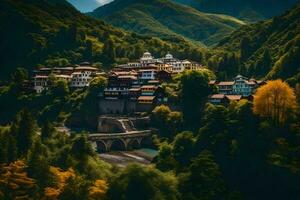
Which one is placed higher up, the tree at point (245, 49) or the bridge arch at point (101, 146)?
the tree at point (245, 49)

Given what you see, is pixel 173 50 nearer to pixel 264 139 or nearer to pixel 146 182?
pixel 264 139

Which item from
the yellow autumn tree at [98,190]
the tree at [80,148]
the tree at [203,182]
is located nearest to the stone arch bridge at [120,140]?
the tree at [80,148]

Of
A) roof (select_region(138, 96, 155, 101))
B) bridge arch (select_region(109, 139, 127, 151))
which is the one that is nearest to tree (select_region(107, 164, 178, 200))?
bridge arch (select_region(109, 139, 127, 151))

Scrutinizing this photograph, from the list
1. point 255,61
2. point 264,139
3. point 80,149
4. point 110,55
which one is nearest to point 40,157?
point 80,149

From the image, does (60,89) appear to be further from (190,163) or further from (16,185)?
(16,185)

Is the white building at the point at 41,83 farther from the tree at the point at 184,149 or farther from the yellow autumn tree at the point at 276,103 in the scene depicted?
the yellow autumn tree at the point at 276,103

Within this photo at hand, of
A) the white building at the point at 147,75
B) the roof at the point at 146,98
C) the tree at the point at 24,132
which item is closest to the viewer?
the tree at the point at 24,132
